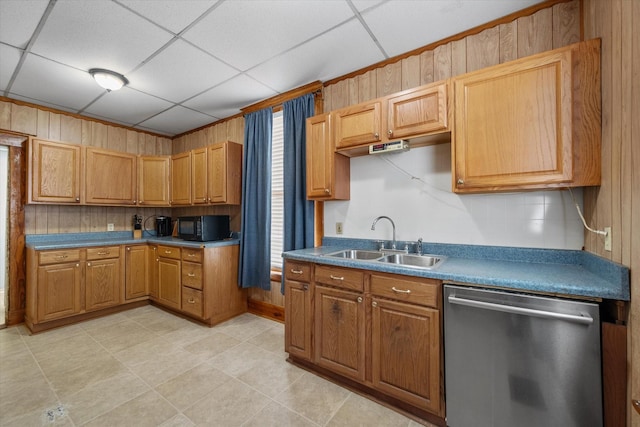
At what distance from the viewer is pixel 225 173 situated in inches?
134

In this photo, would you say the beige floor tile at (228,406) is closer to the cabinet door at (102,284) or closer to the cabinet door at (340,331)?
the cabinet door at (340,331)

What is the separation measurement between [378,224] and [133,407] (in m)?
2.26

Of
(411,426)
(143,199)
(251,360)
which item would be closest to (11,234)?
(143,199)

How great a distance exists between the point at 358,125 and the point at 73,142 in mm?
3947

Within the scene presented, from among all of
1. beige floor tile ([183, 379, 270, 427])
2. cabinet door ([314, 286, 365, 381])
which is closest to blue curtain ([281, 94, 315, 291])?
cabinet door ([314, 286, 365, 381])

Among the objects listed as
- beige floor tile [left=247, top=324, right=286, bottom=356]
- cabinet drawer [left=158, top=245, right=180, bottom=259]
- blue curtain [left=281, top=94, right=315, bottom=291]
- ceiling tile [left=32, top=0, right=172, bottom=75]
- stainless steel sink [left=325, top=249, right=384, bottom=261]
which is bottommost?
beige floor tile [left=247, top=324, right=286, bottom=356]

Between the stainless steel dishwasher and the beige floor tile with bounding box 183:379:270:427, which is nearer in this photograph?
the stainless steel dishwasher

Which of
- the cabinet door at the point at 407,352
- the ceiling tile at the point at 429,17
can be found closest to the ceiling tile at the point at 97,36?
the ceiling tile at the point at 429,17

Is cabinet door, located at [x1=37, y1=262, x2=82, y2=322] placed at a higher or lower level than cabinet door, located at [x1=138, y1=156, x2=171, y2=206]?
lower

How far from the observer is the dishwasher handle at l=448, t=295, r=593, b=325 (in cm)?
119

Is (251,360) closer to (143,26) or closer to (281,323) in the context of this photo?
(281,323)

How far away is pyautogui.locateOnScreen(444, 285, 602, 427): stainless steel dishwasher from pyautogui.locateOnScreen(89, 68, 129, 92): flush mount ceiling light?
11.4 ft

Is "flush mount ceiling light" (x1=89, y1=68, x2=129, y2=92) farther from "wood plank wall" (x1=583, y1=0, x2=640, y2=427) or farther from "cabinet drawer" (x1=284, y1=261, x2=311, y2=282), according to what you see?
"wood plank wall" (x1=583, y1=0, x2=640, y2=427)

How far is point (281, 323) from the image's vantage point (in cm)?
320
